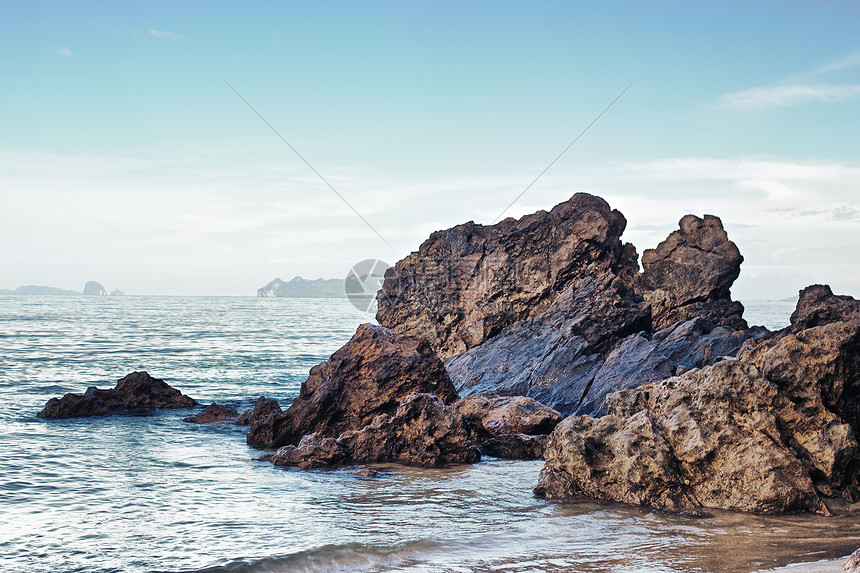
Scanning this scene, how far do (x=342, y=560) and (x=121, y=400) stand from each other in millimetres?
11891

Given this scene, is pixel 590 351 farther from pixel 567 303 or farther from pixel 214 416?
pixel 214 416

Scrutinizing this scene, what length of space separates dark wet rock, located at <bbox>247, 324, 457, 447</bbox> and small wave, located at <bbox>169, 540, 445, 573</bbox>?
5679mm

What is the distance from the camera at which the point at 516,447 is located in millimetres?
12047

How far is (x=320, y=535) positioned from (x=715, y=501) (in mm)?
4872

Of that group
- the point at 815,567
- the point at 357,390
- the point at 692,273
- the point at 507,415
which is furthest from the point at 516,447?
the point at 692,273

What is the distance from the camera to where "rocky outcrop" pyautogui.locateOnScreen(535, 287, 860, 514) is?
8039mm

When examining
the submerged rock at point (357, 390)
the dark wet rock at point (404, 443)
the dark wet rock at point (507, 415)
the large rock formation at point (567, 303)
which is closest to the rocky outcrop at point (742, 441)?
the dark wet rock at point (404, 443)

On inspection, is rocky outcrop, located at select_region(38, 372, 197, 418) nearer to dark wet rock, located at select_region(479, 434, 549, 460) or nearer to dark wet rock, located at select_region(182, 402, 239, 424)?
dark wet rock, located at select_region(182, 402, 239, 424)

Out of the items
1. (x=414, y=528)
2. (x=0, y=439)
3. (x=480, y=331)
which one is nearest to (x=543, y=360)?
(x=480, y=331)

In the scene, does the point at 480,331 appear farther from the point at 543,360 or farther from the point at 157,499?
the point at 157,499

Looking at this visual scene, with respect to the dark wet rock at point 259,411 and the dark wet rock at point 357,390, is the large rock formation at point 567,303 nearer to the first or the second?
the dark wet rock at point 357,390

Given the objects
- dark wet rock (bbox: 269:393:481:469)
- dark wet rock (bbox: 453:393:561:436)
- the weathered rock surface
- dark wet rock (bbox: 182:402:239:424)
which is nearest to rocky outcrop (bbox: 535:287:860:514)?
dark wet rock (bbox: 269:393:481:469)

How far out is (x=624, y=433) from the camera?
8.81 meters

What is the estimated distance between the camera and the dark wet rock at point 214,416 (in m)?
15.7
